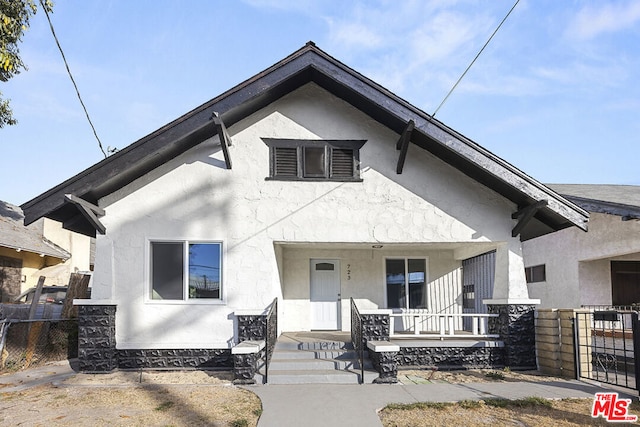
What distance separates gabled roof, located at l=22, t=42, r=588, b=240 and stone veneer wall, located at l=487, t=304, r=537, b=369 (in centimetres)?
213

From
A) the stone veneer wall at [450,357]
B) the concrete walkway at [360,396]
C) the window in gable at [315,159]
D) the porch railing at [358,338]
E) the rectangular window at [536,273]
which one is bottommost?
the concrete walkway at [360,396]

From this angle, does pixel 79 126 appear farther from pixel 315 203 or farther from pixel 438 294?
pixel 438 294

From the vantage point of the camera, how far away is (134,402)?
7004 millimetres

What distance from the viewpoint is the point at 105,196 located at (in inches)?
376

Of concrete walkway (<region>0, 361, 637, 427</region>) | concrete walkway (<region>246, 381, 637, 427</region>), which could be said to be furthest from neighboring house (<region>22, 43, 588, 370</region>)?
concrete walkway (<region>246, 381, 637, 427</region>)

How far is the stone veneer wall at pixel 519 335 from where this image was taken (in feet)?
30.9

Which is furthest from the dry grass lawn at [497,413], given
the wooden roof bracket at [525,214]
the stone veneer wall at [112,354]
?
the stone veneer wall at [112,354]

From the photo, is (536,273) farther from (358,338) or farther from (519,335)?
(358,338)

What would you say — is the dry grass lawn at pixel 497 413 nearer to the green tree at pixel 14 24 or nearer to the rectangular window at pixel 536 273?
the green tree at pixel 14 24

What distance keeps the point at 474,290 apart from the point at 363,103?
600 cm

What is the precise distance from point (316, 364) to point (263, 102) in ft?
18.4

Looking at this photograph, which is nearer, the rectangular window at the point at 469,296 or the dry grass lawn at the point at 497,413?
the dry grass lawn at the point at 497,413

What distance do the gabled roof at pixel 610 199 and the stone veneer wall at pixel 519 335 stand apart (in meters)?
3.31

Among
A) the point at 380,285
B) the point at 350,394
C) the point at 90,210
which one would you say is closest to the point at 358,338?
the point at 350,394
